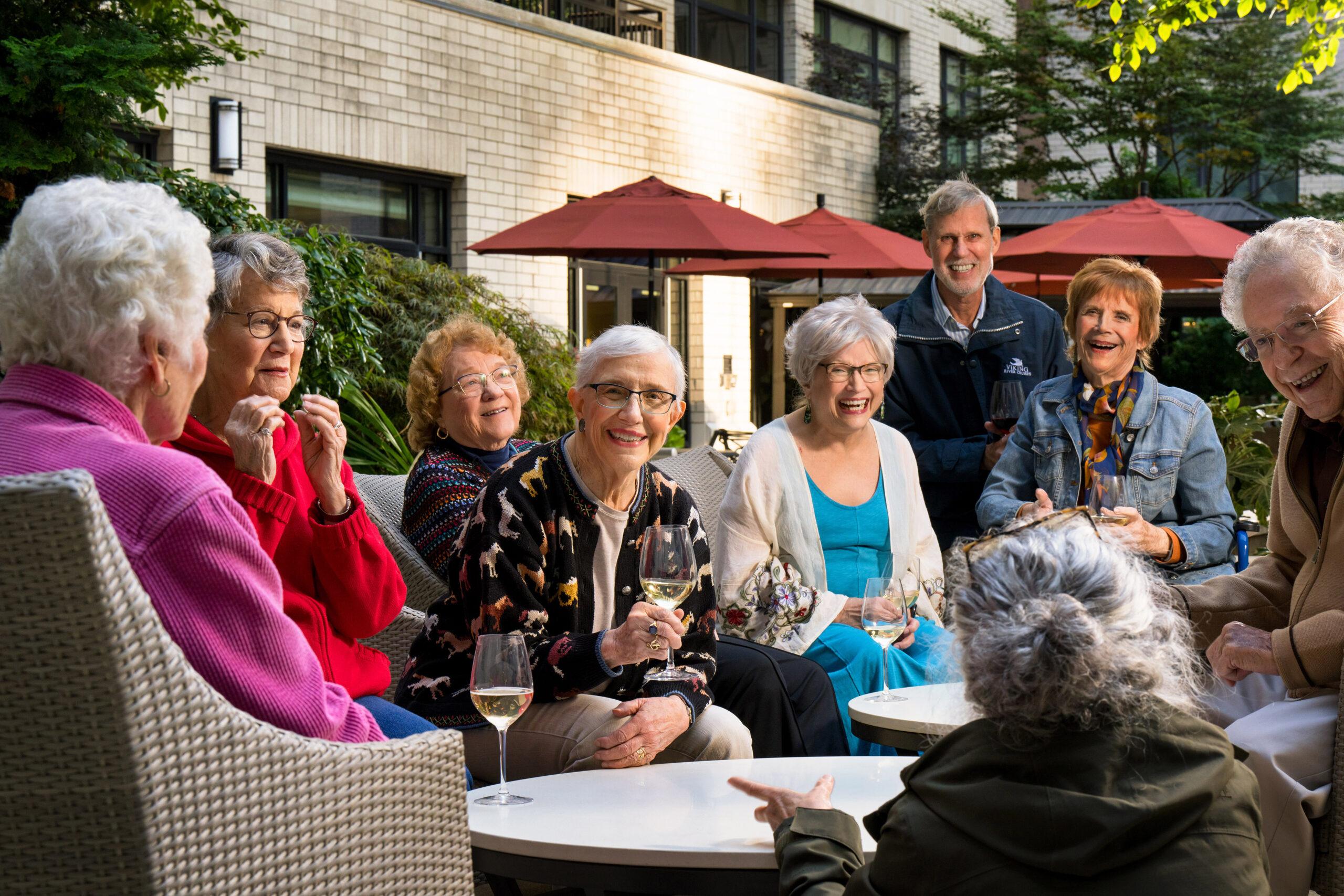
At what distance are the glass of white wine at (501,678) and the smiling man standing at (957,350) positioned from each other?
9.19 feet

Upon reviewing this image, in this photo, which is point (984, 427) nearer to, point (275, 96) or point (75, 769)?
point (75, 769)

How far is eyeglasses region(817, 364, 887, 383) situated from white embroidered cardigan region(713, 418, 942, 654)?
23 centimetres

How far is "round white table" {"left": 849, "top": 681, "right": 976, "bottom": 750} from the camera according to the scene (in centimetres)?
299

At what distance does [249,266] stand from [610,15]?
14.0 m

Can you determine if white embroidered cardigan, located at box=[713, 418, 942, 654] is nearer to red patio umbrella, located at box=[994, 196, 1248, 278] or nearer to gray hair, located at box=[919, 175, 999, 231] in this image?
gray hair, located at box=[919, 175, 999, 231]

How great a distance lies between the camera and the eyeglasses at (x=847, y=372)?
13.7 ft

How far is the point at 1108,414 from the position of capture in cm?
435

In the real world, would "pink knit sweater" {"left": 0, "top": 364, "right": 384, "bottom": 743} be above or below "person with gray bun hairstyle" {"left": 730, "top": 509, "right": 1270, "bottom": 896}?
above

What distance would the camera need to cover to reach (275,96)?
11.9 metres

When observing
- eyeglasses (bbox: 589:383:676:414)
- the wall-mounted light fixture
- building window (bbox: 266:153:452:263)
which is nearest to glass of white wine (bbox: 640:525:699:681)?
eyeglasses (bbox: 589:383:676:414)

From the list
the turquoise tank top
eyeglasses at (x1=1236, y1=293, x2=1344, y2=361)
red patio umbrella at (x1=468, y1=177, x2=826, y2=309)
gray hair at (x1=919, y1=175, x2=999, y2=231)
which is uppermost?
red patio umbrella at (x1=468, y1=177, x2=826, y2=309)

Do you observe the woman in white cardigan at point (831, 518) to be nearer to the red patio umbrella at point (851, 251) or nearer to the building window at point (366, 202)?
the red patio umbrella at point (851, 251)

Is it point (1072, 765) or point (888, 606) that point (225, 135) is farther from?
point (1072, 765)

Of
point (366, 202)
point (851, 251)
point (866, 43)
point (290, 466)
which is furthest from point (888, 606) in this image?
point (866, 43)
